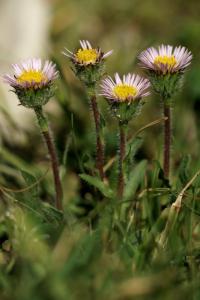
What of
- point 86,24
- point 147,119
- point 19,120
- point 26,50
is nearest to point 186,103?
point 147,119

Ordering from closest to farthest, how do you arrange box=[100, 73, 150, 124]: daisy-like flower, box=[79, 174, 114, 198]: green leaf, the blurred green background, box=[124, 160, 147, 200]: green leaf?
the blurred green background → box=[100, 73, 150, 124]: daisy-like flower → box=[79, 174, 114, 198]: green leaf → box=[124, 160, 147, 200]: green leaf

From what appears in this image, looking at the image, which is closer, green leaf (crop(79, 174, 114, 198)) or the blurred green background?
the blurred green background

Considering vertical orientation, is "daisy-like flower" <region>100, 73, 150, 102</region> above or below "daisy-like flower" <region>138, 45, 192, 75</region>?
below

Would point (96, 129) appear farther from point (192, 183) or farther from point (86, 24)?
point (86, 24)

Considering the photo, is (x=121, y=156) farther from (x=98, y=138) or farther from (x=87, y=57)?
(x=87, y=57)

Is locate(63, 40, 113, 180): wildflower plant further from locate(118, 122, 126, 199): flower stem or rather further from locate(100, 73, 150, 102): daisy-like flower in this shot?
locate(118, 122, 126, 199): flower stem

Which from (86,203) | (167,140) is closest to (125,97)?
(167,140)

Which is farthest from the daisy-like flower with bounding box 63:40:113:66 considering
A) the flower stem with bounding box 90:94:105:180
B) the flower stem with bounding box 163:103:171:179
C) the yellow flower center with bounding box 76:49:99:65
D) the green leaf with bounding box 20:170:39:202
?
the green leaf with bounding box 20:170:39:202

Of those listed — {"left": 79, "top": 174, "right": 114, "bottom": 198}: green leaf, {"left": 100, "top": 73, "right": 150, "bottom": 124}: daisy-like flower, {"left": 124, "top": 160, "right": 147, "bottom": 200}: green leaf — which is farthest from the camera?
{"left": 124, "top": 160, "right": 147, "bottom": 200}: green leaf
